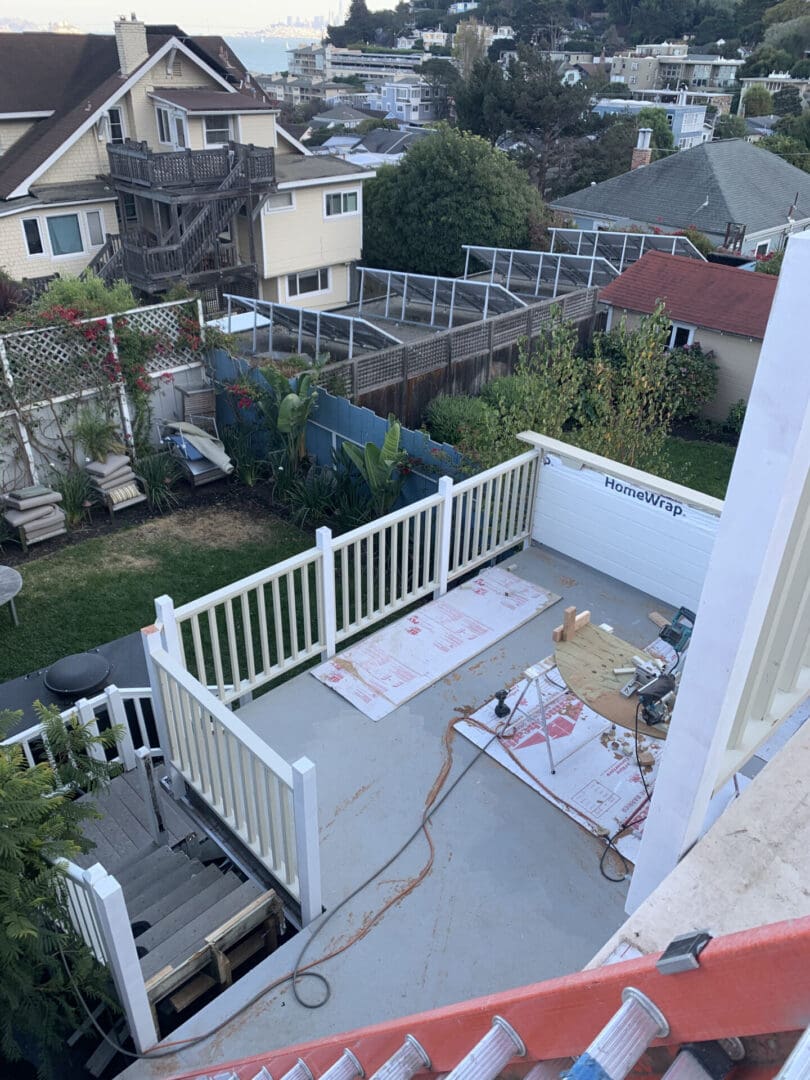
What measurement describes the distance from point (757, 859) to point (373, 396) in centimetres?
963

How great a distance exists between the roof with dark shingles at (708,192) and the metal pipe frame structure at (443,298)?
410 inches

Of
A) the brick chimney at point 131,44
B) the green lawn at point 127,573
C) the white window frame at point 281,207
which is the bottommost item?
the green lawn at point 127,573

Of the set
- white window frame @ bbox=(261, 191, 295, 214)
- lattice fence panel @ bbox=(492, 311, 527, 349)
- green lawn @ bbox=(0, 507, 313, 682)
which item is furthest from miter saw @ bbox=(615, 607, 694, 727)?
white window frame @ bbox=(261, 191, 295, 214)

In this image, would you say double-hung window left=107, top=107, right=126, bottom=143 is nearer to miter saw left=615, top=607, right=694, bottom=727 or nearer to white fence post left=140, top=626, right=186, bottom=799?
white fence post left=140, top=626, right=186, bottom=799

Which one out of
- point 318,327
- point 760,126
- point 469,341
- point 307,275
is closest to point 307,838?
point 469,341

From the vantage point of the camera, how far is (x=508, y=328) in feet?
42.0

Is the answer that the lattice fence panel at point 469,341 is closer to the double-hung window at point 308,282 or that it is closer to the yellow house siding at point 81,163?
the double-hung window at point 308,282

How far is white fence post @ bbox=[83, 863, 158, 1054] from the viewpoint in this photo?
123 inches

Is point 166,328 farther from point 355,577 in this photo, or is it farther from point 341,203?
point 341,203

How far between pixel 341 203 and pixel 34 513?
589 inches

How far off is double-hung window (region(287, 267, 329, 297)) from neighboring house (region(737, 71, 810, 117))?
50.9 meters

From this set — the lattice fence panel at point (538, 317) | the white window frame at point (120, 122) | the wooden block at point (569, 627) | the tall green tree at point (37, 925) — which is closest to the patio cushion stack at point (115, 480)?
the tall green tree at point (37, 925)

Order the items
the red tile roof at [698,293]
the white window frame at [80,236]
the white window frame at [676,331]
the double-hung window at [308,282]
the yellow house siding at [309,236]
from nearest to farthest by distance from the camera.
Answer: the red tile roof at [698,293], the white window frame at [676,331], the white window frame at [80,236], the yellow house siding at [309,236], the double-hung window at [308,282]

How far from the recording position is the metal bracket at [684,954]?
1.09 meters
